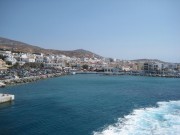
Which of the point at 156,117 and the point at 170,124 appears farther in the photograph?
the point at 156,117

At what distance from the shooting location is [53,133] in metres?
17.2

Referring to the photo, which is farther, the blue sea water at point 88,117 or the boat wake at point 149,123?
the blue sea water at point 88,117

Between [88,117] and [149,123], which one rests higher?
[88,117]

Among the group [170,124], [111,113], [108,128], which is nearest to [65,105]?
[111,113]

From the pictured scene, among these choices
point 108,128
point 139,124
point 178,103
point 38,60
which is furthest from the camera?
point 38,60

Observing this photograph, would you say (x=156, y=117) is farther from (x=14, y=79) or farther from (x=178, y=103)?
(x=14, y=79)

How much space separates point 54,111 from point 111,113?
495 centimetres

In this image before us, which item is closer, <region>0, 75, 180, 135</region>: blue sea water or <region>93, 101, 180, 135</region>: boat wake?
<region>93, 101, 180, 135</region>: boat wake

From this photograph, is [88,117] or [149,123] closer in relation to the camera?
[149,123]

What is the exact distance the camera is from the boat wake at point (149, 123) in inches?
683

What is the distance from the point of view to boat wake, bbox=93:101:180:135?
17359mm

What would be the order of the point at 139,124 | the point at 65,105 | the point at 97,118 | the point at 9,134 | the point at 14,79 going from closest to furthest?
the point at 9,134 < the point at 139,124 < the point at 97,118 < the point at 65,105 < the point at 14,79

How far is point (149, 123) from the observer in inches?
773

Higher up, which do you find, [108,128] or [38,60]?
[38,60]
